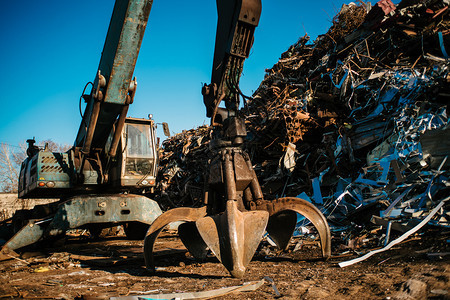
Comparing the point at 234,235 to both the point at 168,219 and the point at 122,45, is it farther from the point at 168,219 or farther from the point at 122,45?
the point at 122,45

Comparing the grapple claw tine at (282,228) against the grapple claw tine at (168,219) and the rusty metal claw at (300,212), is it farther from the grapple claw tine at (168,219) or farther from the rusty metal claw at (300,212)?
the grapple claw tine at (168,219)

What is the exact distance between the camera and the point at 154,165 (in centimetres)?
638

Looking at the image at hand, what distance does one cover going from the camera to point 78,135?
20.5ft

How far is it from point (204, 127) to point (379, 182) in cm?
762

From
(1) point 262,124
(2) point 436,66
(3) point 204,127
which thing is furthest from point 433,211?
(3) point 204,127

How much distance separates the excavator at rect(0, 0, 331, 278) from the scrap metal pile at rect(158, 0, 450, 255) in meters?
0.96

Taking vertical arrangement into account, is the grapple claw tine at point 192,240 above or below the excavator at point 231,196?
below

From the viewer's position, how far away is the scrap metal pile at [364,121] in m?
3.94

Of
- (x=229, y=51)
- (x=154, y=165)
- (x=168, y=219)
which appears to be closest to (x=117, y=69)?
(x=229, y=51)

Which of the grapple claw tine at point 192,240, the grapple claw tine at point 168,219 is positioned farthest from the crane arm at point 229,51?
the grapple claw tine at point 192,240

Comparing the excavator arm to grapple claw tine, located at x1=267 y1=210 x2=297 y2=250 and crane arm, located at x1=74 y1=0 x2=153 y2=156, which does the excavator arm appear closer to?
crane arm, located at x1=74 y1=0 x2=153 y2=156

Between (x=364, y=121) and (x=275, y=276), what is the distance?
13.2 ft

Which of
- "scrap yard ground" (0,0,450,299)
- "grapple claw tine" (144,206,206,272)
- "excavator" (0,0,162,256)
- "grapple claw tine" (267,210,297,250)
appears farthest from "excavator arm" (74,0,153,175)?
"grapple claw tine" (267,210,297,250)

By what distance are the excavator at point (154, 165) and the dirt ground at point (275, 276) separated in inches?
10.7
